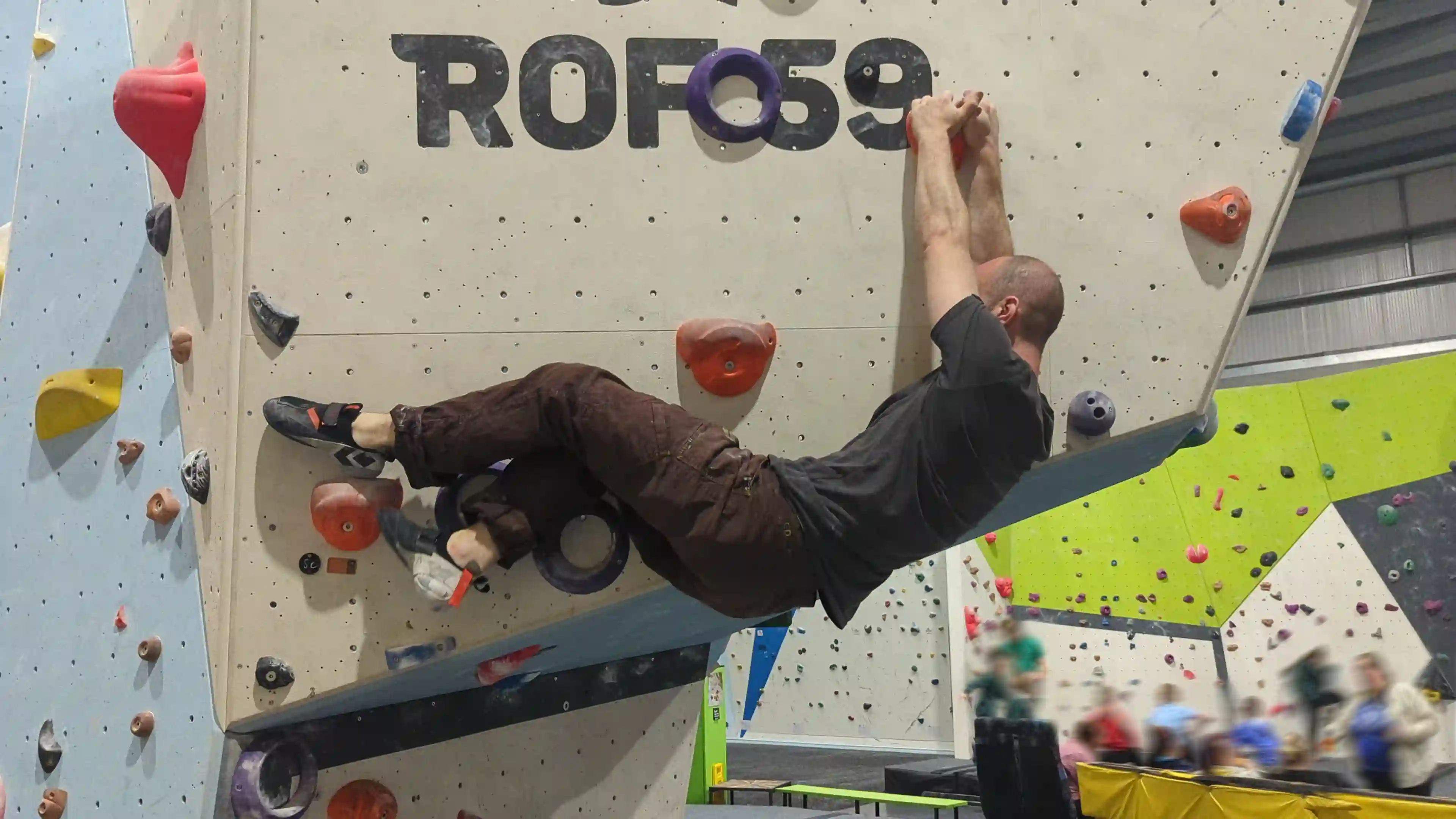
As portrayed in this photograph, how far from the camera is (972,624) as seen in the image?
29.0 feet

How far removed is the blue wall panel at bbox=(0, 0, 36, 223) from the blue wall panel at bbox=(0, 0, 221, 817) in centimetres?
92

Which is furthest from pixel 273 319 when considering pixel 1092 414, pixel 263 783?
pixel 1092 414

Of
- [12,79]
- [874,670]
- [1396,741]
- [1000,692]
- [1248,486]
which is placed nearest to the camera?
[12,79]

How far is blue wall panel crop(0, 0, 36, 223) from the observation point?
361 cm

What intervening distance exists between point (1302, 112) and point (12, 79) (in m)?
3.96

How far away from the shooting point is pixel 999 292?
206cm

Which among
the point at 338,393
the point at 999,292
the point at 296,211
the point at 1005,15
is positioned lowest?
the point at 338,393

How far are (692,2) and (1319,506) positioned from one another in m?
→ 7.47

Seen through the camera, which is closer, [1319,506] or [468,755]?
[468,755]

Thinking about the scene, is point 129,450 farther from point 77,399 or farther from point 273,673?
point 273,673

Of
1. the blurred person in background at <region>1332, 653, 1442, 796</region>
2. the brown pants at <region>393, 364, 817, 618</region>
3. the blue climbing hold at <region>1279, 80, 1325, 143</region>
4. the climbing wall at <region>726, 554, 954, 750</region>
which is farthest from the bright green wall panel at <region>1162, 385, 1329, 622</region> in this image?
the brown pants at <region>393, 364, 817, 618</region>

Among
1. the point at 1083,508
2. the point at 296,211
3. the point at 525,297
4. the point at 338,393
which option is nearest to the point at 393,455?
the point at 338,393

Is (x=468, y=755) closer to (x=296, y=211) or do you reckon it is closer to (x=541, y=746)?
(x=541, y=746)

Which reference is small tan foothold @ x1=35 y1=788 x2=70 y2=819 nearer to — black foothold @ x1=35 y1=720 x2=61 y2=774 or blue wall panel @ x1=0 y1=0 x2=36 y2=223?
black foothold @ x1=35 y1=720 x2=61 y2=774
